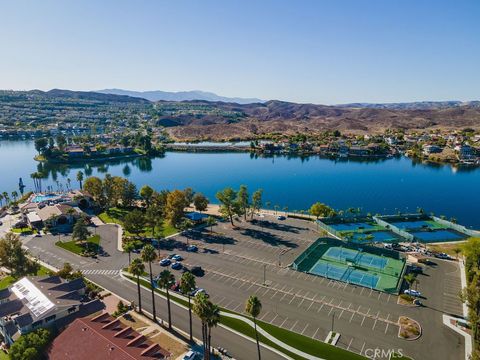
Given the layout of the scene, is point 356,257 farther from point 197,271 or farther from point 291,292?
point 197,271

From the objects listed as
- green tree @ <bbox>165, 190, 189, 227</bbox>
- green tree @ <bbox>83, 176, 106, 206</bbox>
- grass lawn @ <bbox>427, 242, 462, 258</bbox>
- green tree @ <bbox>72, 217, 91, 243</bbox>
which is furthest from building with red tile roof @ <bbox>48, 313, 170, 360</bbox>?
green tree @ <bbox>83, 176, 106, 206</bbox>

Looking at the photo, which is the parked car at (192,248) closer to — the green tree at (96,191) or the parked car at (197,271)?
the parked car at (197,271)

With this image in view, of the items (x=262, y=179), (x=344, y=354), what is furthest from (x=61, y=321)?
(x=262, y=179)

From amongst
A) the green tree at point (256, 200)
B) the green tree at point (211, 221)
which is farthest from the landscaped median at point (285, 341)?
the green tree at point (256, 200)

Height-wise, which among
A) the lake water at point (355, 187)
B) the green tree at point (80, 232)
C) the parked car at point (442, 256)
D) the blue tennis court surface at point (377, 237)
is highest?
the green tree at point (80, 232)

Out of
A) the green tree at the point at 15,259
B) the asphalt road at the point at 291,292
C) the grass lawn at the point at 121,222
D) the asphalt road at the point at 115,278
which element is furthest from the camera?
the grass lawn at the point at 121,222

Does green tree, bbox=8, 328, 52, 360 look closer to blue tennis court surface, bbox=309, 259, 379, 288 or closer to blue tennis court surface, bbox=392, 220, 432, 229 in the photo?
blue tennis court surface, bbox=309, 259, 379, 288

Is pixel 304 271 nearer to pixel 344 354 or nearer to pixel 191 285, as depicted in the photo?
pixel 344 354
